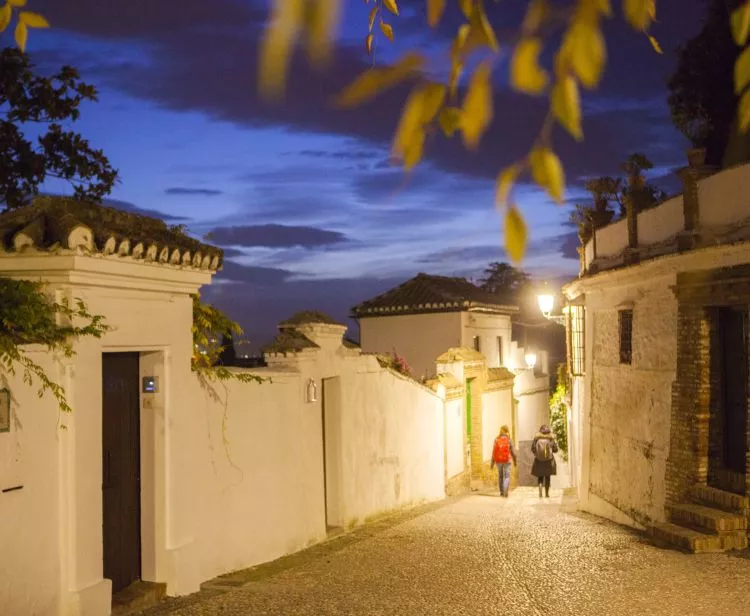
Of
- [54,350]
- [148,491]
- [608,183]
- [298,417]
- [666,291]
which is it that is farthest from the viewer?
[608,183]

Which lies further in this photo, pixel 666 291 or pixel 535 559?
pixel 666 291

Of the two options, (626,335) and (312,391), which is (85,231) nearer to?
(312,391)

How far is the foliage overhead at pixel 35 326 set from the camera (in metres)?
6.32

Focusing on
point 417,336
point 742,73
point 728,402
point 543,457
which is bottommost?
point 543,457

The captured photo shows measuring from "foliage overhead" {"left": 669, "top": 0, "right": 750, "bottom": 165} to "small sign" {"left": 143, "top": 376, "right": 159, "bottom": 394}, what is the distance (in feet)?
43.9

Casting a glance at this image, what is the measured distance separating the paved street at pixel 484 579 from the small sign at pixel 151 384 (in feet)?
5.93

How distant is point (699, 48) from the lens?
59.9ft

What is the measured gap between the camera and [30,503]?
634 cm

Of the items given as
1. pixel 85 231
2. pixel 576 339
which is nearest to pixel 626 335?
pixel 576 339

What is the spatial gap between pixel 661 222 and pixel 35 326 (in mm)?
9583

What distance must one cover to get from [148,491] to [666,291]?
753 centimetres

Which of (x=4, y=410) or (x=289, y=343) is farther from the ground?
(x=289, y=343)

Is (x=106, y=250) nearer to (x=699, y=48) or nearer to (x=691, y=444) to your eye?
(x=691, y=444)

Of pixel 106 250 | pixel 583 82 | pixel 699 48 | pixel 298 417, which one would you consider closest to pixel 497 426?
pixel 699 48
